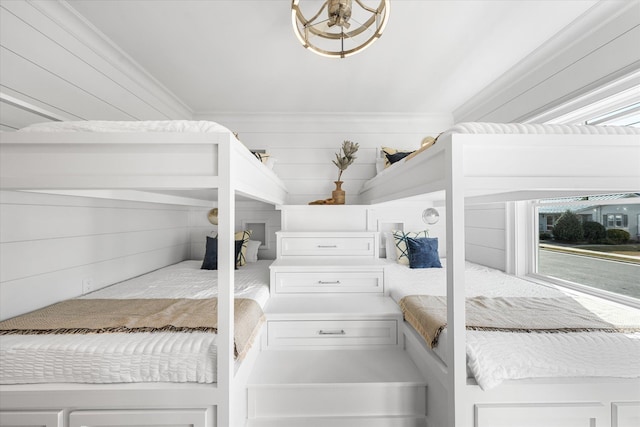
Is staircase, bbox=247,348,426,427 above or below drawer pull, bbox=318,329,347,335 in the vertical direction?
below

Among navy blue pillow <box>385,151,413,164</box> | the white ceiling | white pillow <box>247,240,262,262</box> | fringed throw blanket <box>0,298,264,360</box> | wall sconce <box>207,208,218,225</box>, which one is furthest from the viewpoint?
wall sconce <box>207,208,218,225</box>

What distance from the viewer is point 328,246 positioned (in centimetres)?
246

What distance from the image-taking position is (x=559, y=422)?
97 cm

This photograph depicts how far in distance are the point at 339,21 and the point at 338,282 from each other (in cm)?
168

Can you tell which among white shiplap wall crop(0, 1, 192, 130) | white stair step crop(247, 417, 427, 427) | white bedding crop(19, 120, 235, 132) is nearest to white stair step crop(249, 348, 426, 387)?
white stair step crop(247, 417, 427, 427)

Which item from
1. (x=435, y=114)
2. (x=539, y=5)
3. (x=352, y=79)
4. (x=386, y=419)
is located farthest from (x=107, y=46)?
(x=435, y=114)

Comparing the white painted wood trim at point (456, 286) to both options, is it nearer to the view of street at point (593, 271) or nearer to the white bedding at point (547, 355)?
the white bedding at point (547, 355)

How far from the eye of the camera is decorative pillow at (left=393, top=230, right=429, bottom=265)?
2.69m

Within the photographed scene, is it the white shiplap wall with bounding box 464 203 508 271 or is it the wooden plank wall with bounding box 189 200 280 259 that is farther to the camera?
the wooden plank wall with bounding box 189 200 280 259

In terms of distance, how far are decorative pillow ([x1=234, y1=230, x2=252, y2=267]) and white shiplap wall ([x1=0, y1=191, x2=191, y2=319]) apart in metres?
0.76

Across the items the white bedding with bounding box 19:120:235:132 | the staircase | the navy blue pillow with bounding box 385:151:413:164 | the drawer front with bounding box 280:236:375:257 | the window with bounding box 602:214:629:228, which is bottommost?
the staircase

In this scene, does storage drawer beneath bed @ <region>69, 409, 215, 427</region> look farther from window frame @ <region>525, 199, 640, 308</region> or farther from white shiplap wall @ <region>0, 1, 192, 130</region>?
window frame @ <region>525, 199, 640, 308</region>

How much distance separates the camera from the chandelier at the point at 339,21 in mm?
1318

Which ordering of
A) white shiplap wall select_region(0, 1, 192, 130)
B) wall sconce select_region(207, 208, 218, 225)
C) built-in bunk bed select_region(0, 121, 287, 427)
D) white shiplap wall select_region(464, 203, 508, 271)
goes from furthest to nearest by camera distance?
wall sconce select_region(207, 208, 218, 225) → white shiplap wall select_region(464, 203, 508, 271) → white shiplap wall select_region(0, 1, 192, 130) → built-in bunk bed select_region(0, 121, 287, 427)
